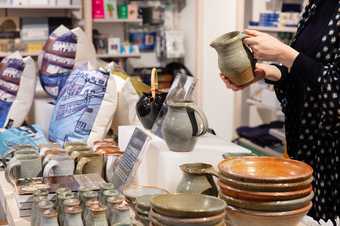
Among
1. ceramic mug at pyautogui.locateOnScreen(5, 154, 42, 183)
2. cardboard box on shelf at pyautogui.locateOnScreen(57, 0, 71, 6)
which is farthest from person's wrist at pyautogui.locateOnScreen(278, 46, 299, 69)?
cardboard box on shelf at pyautogui.locateOnScreen(57, 0, 71, 6)

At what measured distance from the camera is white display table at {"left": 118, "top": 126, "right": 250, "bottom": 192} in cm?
165

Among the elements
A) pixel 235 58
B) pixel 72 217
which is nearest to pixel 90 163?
pixel 72 217

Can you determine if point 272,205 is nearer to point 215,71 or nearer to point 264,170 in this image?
point 264,170

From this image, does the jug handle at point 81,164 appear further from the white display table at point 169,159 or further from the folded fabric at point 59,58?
the folded fabric at point 59,58

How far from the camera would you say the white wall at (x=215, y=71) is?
505cm

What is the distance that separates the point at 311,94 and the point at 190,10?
378 centimetres

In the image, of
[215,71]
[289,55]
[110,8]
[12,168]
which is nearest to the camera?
[289,55]

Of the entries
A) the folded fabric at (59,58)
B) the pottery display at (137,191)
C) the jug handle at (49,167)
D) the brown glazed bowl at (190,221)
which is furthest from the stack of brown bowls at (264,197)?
the folded fabric at (59,58)

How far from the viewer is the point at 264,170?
1.39 metres

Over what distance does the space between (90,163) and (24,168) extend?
0.72ft

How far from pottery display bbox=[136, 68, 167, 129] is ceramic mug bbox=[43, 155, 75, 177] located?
36 centimetres

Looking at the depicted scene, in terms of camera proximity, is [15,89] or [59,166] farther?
[15,89]

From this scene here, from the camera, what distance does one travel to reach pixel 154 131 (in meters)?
1.98

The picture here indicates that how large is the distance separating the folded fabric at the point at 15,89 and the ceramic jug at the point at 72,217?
153 centimetres
